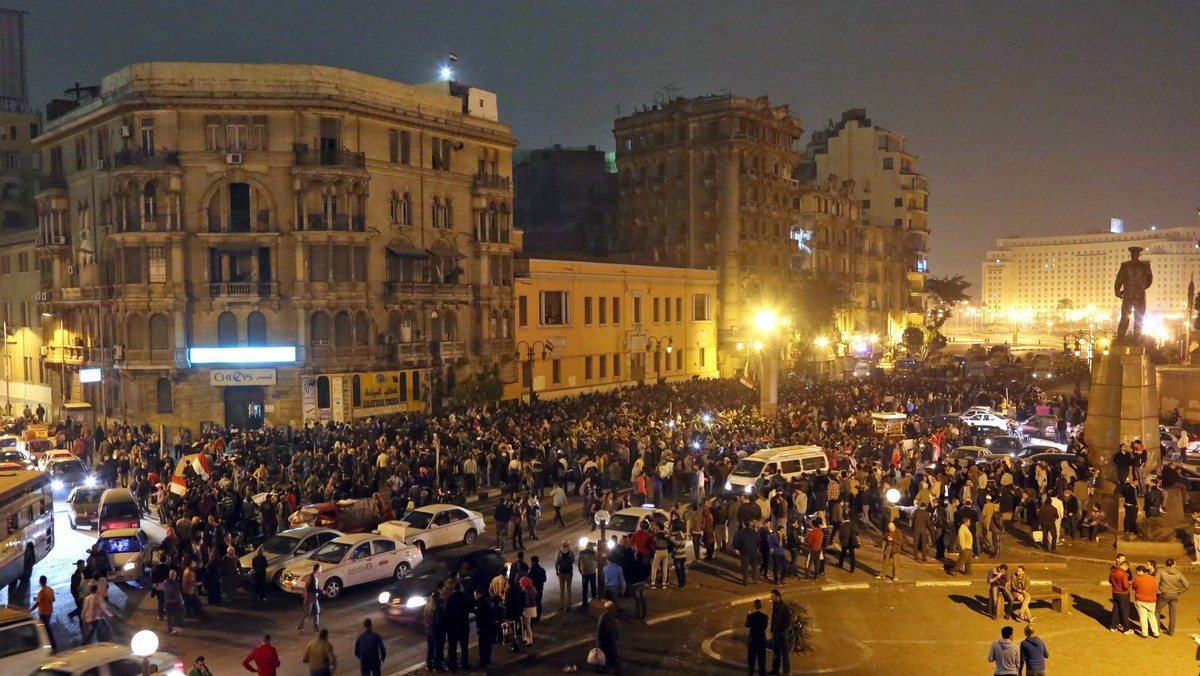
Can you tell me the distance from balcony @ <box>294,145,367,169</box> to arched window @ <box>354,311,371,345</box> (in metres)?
6.63

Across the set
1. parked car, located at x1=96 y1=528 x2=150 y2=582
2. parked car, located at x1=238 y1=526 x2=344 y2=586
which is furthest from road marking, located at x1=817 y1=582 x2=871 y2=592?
parked car, located at x1=96 y1=528 x2=150 y2=582

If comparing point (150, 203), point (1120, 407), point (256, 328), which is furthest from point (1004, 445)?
point (150, 203)

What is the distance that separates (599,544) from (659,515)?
2.89 m

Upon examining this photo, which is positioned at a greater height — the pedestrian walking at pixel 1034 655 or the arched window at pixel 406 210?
the arched window at pixel 406 210

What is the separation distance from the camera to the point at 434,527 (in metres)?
23.0

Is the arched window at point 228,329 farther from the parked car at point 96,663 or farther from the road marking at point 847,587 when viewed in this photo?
the parked car at point 96,663

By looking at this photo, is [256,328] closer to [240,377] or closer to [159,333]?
[240,377]

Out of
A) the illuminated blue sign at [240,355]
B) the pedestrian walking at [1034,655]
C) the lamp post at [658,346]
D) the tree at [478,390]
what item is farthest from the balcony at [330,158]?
the pedestrian walking at [1034,655]

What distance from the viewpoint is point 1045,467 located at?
2652 centimetres

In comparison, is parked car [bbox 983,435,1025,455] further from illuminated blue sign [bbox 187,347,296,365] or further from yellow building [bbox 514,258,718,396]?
illuminated blue sign [bbox 187,347,296,365]

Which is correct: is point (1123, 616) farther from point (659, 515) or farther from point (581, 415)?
point (581, 415)

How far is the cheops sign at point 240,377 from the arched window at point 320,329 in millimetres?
2260

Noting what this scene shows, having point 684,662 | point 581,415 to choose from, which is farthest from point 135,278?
point 684,662

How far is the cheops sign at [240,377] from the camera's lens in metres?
42.0
